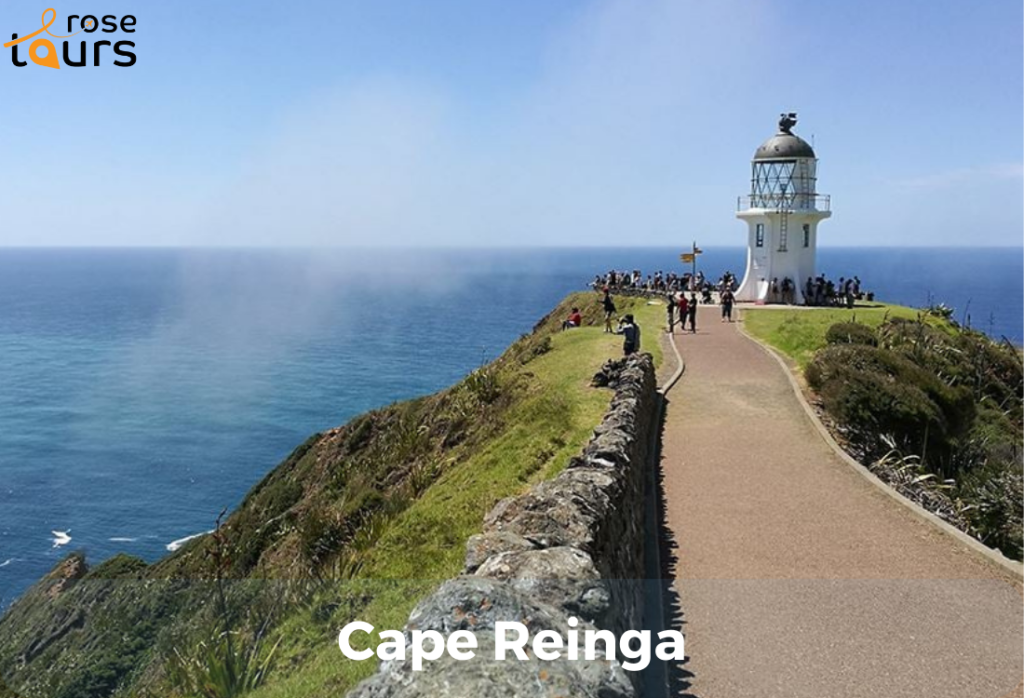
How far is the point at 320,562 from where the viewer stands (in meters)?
15.4

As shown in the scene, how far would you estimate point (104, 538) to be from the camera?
36250 mm

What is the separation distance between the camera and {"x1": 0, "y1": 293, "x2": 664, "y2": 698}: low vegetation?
407 inches

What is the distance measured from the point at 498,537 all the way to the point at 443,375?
195 ft

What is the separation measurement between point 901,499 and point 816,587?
425 cm

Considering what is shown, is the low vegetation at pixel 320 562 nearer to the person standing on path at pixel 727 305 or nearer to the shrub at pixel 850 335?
the person standing on path at pixel 727 305

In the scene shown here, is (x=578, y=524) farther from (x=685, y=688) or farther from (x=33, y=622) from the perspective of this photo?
(x=33, y=622)

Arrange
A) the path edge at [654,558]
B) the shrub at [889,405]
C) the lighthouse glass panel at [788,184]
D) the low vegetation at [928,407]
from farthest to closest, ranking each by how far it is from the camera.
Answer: the lighthouse glass panel at [788,184]
the shrub at [889,405]
the low vegetation at [928,407]
the path edge at [654,558]

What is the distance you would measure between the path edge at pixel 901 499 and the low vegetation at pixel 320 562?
460 cm

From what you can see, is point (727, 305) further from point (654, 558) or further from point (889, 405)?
point (654, 558)

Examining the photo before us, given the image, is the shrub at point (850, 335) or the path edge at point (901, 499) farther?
the shrub at point (850, 335)

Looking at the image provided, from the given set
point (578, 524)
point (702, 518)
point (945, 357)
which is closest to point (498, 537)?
point (578, 524)

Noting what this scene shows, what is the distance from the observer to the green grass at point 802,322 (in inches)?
1072

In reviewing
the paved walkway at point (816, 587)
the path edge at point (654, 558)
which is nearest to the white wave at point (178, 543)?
the path edge at point (654, 558)

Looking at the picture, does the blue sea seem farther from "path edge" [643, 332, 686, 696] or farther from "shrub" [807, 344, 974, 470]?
"shrub" [807, 344, 974, 470]
